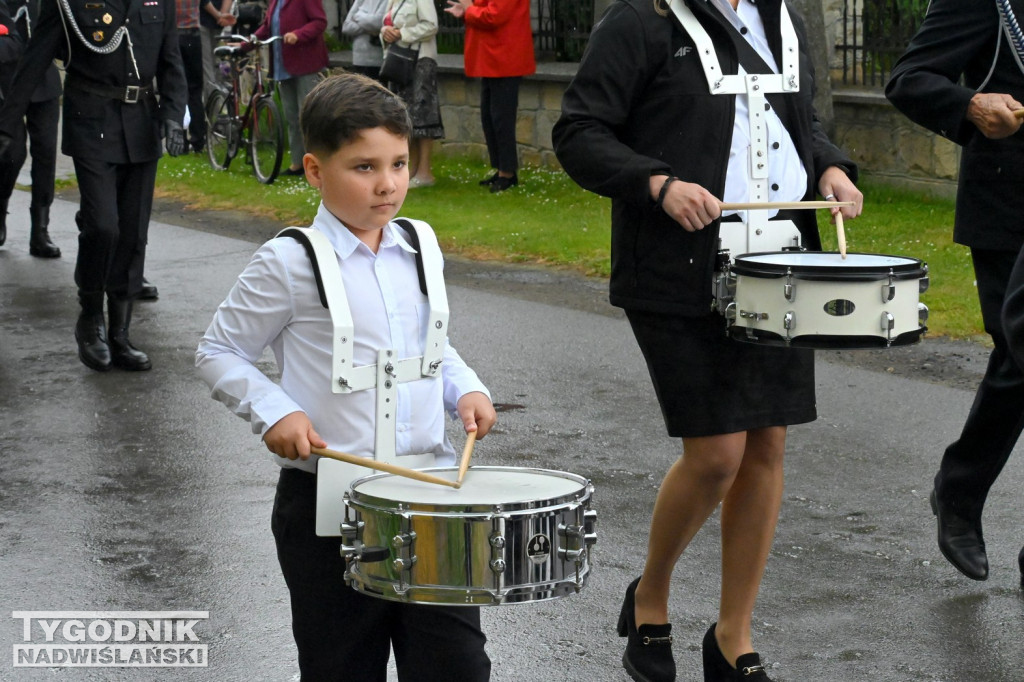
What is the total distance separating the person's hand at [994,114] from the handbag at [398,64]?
9442mm

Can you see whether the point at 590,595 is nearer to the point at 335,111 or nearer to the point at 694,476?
the point at 694,476

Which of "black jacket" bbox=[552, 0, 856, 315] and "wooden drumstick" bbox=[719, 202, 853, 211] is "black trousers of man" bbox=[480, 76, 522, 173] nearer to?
"black jacket" bbox=[552, 0, 856, 315]

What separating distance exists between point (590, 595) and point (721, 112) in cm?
169

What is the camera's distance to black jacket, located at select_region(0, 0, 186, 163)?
7469 millimetres

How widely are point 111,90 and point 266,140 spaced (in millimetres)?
7415

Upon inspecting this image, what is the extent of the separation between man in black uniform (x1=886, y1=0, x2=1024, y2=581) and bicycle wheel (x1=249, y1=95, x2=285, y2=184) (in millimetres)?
10380

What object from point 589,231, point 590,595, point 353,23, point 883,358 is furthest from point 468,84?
point 590,595

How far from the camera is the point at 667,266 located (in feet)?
12.5

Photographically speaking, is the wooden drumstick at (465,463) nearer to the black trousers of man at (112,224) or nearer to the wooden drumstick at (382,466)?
the wooden drumstick at (382,466)

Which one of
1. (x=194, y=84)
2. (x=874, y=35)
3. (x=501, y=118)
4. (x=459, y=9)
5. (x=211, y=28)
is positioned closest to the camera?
(x=874, y=35)

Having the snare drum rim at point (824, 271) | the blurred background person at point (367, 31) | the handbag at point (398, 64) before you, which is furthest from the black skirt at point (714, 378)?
the blurred background person at point (367, 31)

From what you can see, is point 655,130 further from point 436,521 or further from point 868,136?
point 868,136

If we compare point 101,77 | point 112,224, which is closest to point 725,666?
point 112,224

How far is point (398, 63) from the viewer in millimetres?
13547
